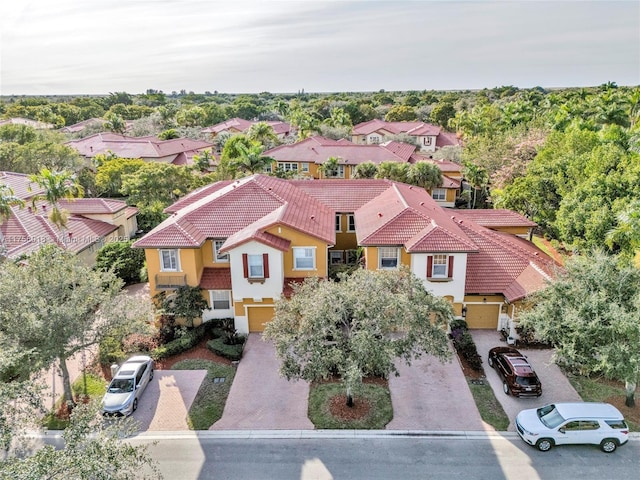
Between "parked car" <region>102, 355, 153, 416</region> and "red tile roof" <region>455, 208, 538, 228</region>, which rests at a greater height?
"red tile roof" <region>455, 208, 538, 228</region>

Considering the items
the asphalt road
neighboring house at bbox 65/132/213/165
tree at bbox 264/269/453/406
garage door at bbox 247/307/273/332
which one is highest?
neighboring house at bbox 65/132/213/165

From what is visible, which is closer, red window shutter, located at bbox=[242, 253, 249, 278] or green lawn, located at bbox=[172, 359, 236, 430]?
green lawn, located at bbox=[172, 359, 236, 430]

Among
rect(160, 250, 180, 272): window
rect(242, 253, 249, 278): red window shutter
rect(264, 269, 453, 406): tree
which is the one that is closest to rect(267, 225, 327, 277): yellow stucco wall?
rect(242, 253, 249, 278): red window shutter

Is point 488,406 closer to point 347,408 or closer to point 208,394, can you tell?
point 347,408

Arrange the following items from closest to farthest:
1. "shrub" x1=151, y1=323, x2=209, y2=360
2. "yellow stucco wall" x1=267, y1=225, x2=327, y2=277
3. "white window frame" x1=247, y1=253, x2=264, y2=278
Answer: "shrub" x1=151, y1=323, x2=209, y2=360, "white window frame" x1=247, y1=253, x2=264, y2=278, "yellow stucco wall" x1=267, y1=225, x2=327, y2=277

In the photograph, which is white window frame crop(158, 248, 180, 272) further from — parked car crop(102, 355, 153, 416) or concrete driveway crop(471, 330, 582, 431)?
concrete driveway crop(471, 330, 582, 431)

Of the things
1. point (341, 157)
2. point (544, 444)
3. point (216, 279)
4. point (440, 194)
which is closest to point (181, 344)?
point (216, 279)
